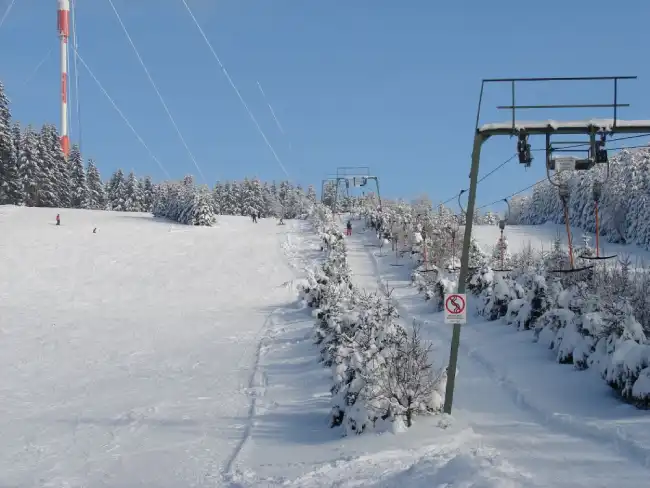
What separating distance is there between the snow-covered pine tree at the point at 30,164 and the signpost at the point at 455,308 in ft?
253

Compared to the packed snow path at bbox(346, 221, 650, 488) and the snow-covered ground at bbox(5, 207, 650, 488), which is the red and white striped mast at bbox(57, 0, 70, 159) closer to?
the snow-covered ground at bbox(5, 207, 650, 488)

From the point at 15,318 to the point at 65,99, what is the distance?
286ft

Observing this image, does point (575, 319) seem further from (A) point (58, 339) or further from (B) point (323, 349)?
(A) point (58, 339)

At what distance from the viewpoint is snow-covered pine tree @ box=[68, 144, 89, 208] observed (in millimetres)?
92688

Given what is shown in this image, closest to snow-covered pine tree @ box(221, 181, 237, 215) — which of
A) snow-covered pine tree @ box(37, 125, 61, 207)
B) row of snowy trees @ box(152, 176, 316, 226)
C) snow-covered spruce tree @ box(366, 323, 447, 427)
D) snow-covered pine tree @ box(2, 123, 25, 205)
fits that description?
row of snowy trees @ box(152, 176, 316, 226)

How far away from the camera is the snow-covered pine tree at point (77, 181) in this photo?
9269 cm

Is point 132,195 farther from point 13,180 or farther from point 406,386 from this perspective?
Result: point 406,386

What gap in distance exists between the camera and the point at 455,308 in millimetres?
11578

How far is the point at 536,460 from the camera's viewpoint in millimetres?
9180

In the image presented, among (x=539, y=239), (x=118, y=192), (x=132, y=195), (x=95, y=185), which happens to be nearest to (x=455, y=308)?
(x=539, y=239)

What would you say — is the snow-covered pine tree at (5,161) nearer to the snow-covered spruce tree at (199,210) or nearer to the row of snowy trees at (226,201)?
the row of snowy trees at (226,201)

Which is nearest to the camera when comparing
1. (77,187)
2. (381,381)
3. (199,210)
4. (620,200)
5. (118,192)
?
(381,381)

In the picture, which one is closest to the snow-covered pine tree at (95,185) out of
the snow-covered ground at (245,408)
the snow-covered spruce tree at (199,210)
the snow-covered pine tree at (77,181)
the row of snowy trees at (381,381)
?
the snow-covered pine tree at (77,181)

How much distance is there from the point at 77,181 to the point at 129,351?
7832cm
